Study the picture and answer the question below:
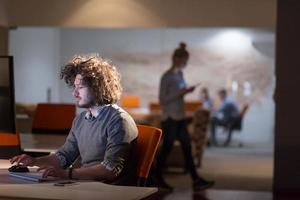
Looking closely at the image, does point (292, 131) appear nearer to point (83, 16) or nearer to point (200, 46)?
point (83, 16)

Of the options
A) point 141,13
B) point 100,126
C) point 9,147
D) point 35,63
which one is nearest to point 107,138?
point 100,126

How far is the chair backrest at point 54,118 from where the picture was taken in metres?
5.87

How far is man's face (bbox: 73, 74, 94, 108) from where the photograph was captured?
3.35 metres

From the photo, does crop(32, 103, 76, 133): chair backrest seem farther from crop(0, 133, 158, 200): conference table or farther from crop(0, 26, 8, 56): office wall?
crop(0, 133, 158, 200): conference table

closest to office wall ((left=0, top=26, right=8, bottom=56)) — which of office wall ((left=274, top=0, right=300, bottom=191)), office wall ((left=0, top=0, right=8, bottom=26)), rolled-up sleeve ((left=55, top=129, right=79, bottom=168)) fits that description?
office wall ((left=0, top=0, right=8, bottom=26))

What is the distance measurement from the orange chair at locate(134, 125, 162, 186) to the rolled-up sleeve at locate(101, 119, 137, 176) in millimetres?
116

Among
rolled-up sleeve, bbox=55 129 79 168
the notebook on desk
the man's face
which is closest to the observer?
the notebook on desk

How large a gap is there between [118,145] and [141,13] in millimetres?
4187

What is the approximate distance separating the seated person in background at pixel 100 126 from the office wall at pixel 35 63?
6.60 meters

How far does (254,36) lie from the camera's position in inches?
496

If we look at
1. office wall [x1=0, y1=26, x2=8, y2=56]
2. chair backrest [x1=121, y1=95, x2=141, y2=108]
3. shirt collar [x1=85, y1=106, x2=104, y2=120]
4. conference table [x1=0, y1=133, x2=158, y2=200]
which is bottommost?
chair backrest [x1=121, y1=95, x2=141, y2=108]

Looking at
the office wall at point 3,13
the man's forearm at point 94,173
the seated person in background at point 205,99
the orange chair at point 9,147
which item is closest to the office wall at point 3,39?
the office wall at point 3,13

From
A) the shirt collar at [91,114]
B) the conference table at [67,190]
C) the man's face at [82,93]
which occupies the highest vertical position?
the man's face at [82,93]

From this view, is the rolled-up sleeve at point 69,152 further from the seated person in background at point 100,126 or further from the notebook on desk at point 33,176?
the notebook on desk at point 33,176
